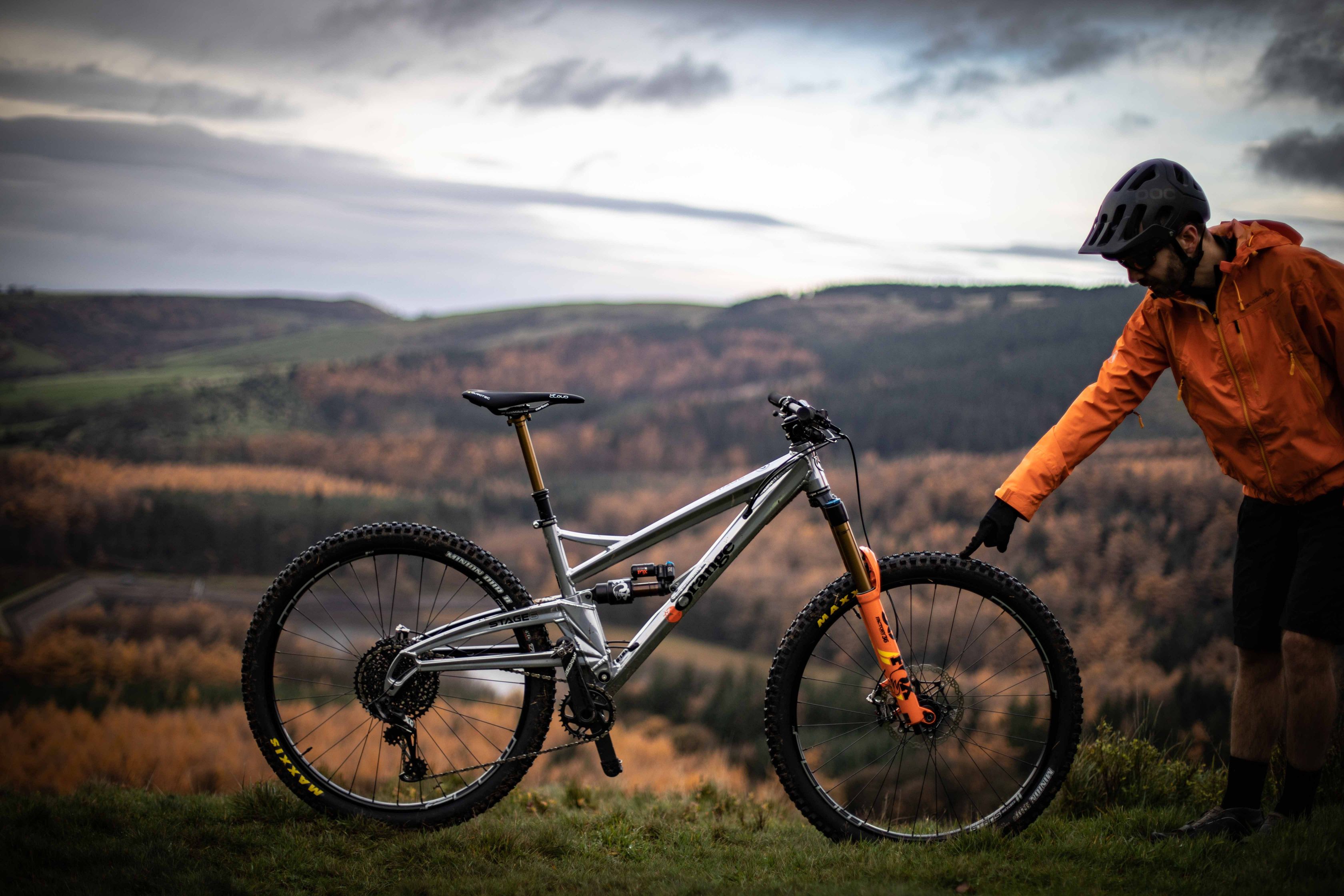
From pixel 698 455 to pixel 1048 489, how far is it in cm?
5237

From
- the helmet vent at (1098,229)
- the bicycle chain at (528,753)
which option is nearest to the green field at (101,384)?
the bicycle chain at (528,753)

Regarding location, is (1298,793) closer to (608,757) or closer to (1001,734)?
(1001,734)

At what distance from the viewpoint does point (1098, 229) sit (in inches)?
125

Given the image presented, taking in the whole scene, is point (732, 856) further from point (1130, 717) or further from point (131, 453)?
point (131, 453)

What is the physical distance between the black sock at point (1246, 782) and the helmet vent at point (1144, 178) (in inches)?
95.8

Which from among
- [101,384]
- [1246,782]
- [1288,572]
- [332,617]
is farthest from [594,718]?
[101,384]

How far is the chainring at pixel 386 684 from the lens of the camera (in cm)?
321

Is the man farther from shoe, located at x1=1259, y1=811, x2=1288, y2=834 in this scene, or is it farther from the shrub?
the shrub

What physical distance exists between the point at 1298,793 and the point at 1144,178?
8.53ft

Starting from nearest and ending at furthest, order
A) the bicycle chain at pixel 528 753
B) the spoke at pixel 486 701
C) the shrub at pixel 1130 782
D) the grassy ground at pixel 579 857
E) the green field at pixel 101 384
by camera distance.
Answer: the grassy ground at pixel 579 857 → the bicycle chain at pixel 528 753 → the spoke at pixel 486 701 → the shrub at pixel 1130 782 → the green field at pixel 101 384

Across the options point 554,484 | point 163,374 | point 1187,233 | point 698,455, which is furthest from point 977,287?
point 1187,233

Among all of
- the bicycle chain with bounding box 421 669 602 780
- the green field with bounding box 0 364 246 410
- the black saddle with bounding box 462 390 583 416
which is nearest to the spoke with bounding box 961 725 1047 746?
the bicycle chain with bounding box 421 669 602 780

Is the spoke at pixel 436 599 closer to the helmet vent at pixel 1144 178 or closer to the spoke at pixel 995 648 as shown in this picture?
the spoke at pixel 995 648

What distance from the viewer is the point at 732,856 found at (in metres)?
3.11
